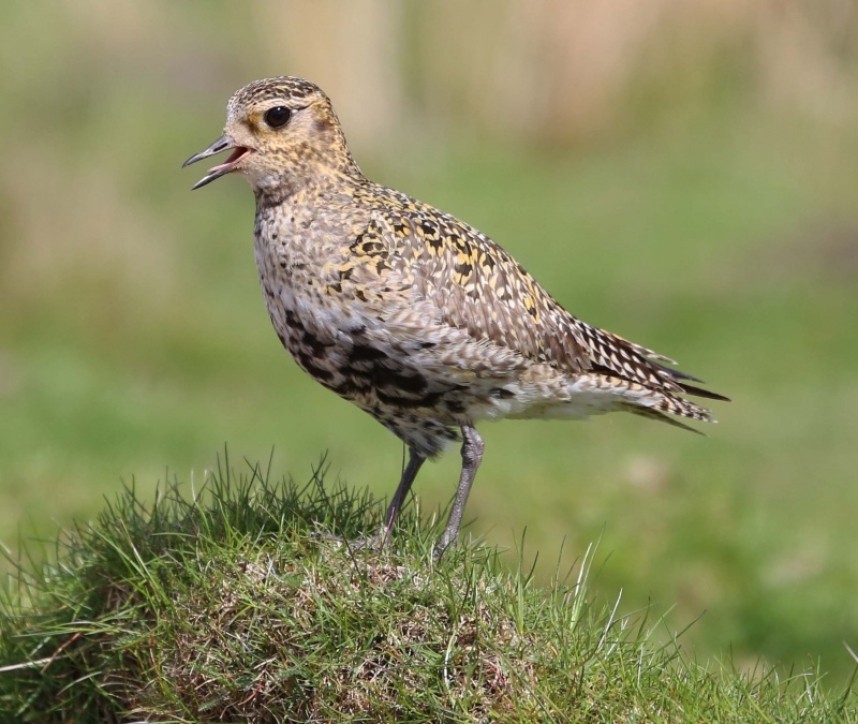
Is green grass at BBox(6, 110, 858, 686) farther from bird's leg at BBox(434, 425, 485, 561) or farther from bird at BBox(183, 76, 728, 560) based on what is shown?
bird at BBox(183, 76, 728, 560)

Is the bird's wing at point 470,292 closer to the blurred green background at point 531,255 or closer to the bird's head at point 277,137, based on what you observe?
the bird's head at point 277,137

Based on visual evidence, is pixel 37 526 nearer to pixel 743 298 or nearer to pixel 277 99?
pixel 277 99

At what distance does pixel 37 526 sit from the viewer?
31.3ft

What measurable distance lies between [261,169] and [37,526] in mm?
3680

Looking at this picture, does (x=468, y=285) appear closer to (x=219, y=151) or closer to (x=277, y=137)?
(x=277, y=137)

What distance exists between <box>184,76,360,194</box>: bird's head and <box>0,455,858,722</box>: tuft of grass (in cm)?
128

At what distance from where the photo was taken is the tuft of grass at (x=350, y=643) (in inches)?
215

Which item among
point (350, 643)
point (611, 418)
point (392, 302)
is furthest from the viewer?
point (611, 418)

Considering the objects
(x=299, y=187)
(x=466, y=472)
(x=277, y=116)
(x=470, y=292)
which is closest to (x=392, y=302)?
(x=470, y=292)

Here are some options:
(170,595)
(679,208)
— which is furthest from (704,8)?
(170,595)

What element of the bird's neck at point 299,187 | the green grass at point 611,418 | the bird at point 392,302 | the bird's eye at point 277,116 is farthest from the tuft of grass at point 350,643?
the bird's eye at point 277,116

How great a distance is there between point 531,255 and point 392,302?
14.2 m

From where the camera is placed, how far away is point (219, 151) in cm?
668

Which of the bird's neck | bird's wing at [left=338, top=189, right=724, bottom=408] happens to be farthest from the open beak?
bird's wing at [left=338, top=189, right=724, bottom=408]
